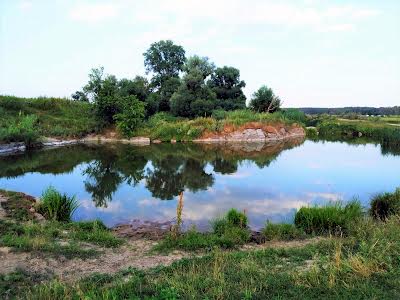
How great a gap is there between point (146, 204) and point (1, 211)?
421 cm

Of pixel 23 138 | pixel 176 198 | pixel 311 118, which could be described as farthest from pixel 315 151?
pixel 311 118

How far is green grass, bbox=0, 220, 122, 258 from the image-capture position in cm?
705

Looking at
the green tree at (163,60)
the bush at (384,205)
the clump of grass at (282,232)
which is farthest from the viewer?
the green tree at (163,60)

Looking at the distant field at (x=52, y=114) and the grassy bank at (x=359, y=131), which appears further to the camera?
the grassy bank at (x=359, y=131)

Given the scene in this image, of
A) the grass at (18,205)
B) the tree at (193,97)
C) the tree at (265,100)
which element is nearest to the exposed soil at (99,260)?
the grass at (18,205)

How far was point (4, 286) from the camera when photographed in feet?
17.2

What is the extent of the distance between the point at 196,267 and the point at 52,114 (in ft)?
106

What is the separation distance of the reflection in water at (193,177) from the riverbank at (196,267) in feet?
8.46

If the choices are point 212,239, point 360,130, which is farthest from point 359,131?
point 212,239

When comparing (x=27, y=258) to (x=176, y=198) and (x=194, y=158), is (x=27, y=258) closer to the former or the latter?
(x=176, y=198)

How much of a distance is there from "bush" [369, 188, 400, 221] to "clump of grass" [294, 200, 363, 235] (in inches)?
47.2

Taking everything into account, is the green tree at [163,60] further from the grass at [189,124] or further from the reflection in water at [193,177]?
the reflection in water at [193,177]

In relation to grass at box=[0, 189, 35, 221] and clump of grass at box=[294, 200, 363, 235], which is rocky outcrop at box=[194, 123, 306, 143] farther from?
clump of grass at box=[294, 200, 363, 235]

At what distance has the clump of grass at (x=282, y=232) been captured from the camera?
8.45 m
